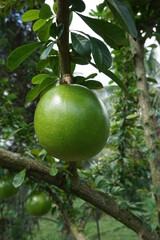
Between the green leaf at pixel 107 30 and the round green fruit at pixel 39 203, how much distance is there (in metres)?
0.84

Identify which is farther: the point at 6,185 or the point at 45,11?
the point at 6,185

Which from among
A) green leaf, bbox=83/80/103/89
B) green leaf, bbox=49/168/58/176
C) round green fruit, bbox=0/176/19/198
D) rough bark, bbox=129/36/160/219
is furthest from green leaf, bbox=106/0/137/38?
round green fruit, bbox=0/176/19/198

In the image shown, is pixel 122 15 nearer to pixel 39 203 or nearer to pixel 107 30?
pixel 107 30

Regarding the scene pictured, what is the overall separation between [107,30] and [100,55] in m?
0.04

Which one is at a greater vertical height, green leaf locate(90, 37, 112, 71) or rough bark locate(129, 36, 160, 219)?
green leaf locate(90, 37, 112, 71)

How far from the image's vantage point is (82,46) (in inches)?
14.4

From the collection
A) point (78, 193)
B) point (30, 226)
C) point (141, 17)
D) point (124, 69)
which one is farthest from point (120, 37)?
point (30, 226)

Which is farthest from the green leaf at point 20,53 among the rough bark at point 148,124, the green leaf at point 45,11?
the rough bark at point 148,124

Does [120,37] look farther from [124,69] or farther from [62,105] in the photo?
[124,69]

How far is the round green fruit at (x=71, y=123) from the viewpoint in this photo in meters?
0.37

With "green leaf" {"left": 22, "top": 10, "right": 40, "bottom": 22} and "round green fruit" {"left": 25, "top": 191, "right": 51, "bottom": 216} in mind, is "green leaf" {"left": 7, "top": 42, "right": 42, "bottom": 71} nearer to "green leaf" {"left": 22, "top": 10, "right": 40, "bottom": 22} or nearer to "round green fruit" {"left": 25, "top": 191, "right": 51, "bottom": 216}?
"green leaf" {"left": 22, "top": 10, "right": 40, "bottom": 22}

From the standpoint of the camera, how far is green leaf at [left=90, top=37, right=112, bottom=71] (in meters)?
0.34

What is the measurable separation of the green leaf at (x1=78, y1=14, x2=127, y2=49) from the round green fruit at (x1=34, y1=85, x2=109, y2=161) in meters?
0.09

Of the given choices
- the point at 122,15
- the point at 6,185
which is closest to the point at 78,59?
the point at 122,15
